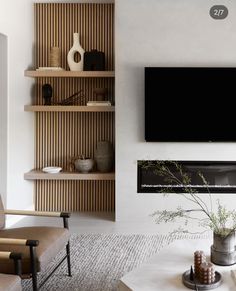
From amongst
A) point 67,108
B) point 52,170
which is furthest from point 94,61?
point 52,170

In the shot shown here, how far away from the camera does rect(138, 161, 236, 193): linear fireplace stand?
15.4 ft

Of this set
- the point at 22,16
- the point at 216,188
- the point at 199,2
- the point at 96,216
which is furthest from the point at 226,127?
the point at 22,16

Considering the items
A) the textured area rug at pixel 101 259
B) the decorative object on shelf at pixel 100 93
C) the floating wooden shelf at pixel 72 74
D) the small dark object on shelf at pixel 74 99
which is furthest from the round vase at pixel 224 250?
the small dark object on shelf at pixel 74 99

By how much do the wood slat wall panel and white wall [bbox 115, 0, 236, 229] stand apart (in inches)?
25.8

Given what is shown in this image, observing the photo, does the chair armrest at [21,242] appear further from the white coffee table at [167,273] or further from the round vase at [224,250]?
the round vase at [224,250]

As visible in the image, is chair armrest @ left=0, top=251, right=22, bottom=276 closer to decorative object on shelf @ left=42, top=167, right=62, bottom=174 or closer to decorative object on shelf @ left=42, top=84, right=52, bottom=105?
decorative object on shelf @ left=42, top=167, right=62, bottom=174

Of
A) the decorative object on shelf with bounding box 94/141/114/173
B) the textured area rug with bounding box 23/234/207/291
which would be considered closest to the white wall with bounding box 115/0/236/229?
the decorative object on shelf with bounding box 94/141/114/173

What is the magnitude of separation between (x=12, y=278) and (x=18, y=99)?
9.65 feet

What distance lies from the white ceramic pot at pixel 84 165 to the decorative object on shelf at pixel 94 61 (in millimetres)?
1214

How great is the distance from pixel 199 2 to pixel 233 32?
55 cm

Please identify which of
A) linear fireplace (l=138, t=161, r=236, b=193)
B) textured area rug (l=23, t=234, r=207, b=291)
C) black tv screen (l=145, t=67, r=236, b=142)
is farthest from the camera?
linear fireplace (l=138, t=161, r=236, b=193)

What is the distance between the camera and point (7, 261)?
2.42m

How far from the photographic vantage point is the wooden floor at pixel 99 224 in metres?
4.39

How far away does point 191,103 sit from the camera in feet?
15.1
